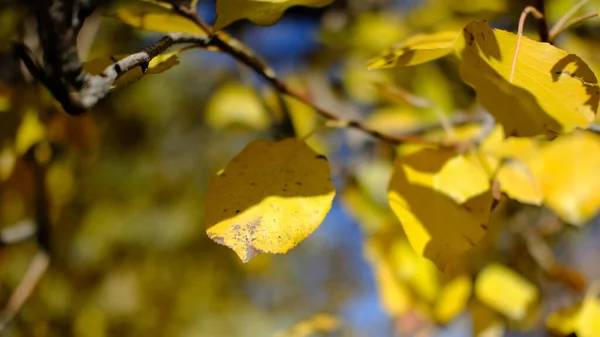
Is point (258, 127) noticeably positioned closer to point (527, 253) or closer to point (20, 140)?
point (20, 140)

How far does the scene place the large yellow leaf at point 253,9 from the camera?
442 mm

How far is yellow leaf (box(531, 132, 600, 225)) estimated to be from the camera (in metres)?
0.70

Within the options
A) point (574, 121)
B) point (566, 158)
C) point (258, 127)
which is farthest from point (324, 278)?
point (574, 121)

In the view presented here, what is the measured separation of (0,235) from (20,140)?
9.3 inches

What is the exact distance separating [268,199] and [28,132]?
440 millimetres

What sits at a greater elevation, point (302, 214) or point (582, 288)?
point (302, 214)

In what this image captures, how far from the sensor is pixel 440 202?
52 cm

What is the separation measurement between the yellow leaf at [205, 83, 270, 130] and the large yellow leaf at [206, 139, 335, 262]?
0.54m

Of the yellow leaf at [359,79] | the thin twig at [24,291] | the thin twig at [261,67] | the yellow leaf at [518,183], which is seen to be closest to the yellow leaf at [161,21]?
the thin twig at [261,67]

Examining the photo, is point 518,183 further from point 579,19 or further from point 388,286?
point 388,286

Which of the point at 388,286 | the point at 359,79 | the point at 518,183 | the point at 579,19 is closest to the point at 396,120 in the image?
the point at 359,79

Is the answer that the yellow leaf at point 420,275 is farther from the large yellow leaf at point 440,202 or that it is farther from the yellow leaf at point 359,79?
the yellow leaf at point 359,79

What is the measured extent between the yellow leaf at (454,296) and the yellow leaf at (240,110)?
46 centimetres

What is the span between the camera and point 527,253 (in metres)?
1.11
